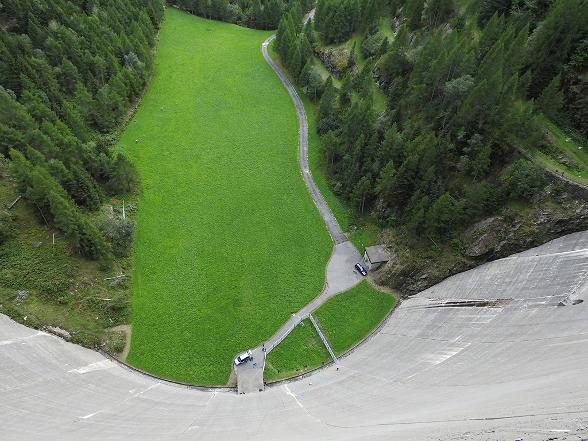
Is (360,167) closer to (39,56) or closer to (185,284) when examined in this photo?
(185,284)

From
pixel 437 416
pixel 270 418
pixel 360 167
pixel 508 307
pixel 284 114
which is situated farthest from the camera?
pixel 284 114

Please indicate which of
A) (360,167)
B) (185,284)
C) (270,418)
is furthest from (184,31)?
(270,418)

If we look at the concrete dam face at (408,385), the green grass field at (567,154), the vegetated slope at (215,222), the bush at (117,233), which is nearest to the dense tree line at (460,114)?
the green grass field at (567,154)

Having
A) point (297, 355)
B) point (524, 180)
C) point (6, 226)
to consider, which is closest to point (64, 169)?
point (6, 226)

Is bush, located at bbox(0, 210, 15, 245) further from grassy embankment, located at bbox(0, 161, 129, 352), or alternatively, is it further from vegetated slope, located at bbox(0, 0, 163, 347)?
grassy embankment, located at bbox(0, 161, 129, 352)

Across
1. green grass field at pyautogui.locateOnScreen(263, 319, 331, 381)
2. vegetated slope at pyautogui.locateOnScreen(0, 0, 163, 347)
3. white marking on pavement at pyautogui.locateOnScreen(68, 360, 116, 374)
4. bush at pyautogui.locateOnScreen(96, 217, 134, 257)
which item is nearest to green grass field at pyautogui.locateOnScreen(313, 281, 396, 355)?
green grass field at pyautogui.locateOnScreen(263, 319, 331, 381)
